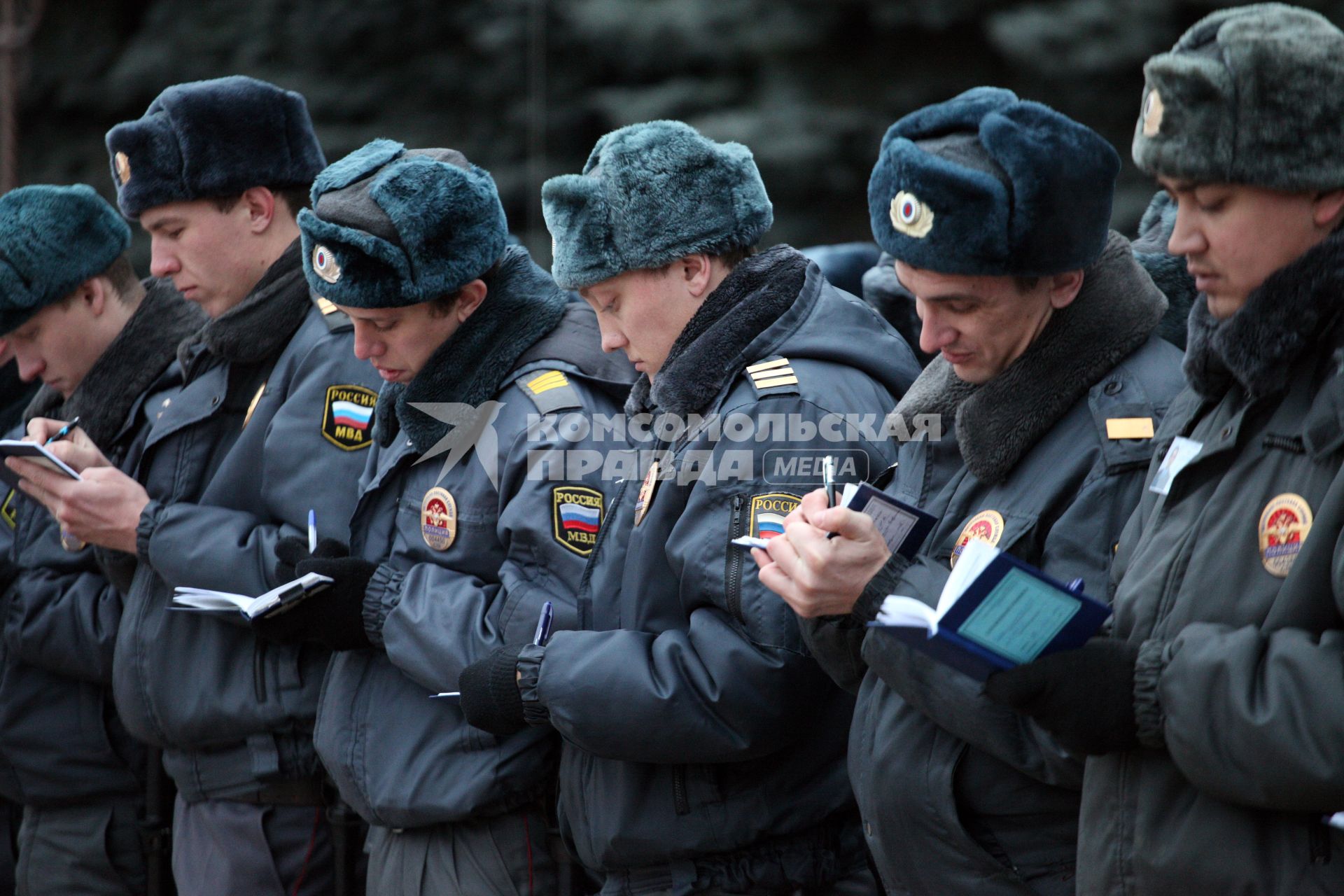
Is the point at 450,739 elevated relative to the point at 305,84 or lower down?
elevated

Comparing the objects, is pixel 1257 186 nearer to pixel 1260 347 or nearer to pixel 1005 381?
pixel 1260 347

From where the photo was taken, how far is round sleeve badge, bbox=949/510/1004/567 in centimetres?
225

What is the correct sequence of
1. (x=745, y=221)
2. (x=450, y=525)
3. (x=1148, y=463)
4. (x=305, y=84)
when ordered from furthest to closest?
(x=305, y=84)
(x=450, y=525)
(x=745, y=221)
(x=1148, y=463)

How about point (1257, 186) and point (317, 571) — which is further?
point (317, 571)

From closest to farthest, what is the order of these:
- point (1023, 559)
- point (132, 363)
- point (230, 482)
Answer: point (1023, 559) < point (230, 482) < point (132, 363)

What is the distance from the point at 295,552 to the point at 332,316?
569 millimetres

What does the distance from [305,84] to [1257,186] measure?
6.96 m

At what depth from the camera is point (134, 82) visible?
8.36 m

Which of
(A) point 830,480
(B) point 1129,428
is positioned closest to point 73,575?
(A) point 830,480

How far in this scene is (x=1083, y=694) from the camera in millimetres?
1865

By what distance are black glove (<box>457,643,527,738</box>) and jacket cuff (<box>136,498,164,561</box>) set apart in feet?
3.26

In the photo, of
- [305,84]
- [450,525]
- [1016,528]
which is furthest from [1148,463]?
[305,84]

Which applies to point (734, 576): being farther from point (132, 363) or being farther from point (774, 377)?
point (132, 363)

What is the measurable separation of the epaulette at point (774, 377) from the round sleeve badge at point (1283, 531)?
922 mm
